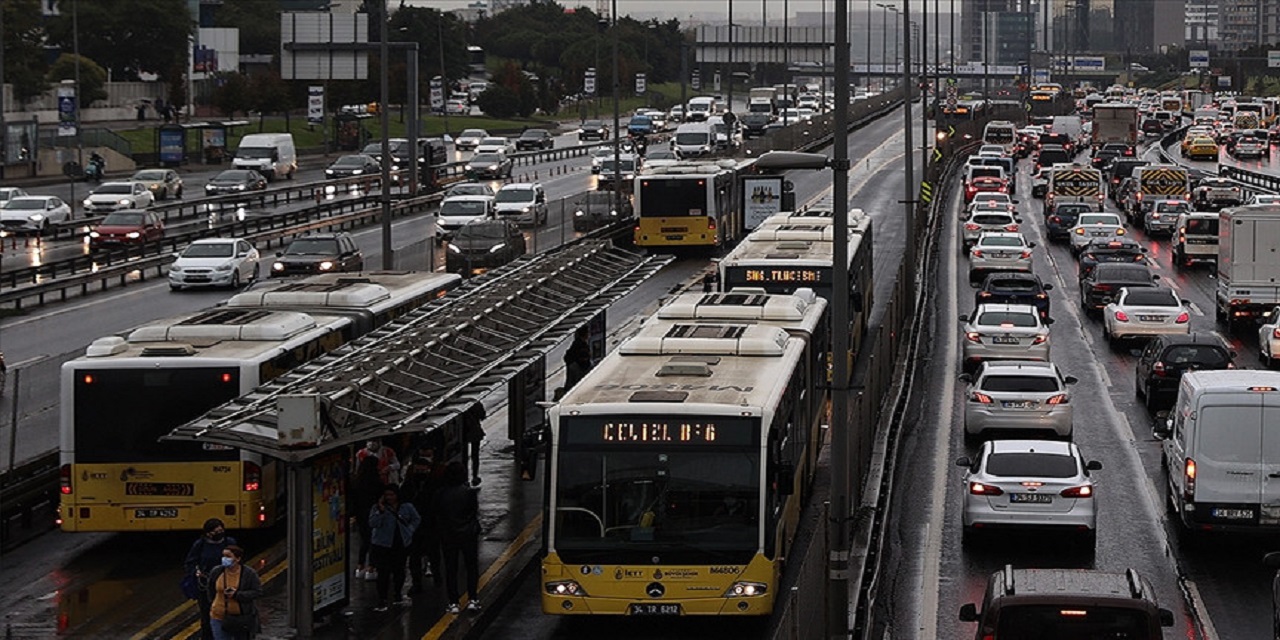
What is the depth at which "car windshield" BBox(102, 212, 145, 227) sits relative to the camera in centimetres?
6819

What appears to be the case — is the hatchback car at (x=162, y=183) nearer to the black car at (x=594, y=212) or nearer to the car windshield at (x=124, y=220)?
the car windshield at (x=124, y=220)

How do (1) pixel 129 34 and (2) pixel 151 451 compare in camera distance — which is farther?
(1) pixel 129 34

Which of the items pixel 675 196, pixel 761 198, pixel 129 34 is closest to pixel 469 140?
pixel 129 34

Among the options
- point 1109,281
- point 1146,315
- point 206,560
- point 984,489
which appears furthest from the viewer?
point 1109,281

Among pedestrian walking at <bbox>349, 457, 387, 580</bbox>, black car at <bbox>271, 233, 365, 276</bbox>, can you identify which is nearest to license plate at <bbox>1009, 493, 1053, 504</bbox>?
pedestrian walking at <bbox>349, 457, 387, 580</bbox>

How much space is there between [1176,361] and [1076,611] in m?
20.3

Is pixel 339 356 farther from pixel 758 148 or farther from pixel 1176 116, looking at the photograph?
pixel 1176 116

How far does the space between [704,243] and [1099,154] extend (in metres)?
57.2

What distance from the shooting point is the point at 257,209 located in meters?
84.1

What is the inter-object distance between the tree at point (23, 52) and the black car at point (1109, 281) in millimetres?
77260

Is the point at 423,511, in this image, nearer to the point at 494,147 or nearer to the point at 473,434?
the point at 473,434

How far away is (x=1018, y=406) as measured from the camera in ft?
106

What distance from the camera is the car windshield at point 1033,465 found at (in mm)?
24719

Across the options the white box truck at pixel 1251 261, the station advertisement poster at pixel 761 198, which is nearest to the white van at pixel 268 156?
the station advertisement poster at pixel 761 198
